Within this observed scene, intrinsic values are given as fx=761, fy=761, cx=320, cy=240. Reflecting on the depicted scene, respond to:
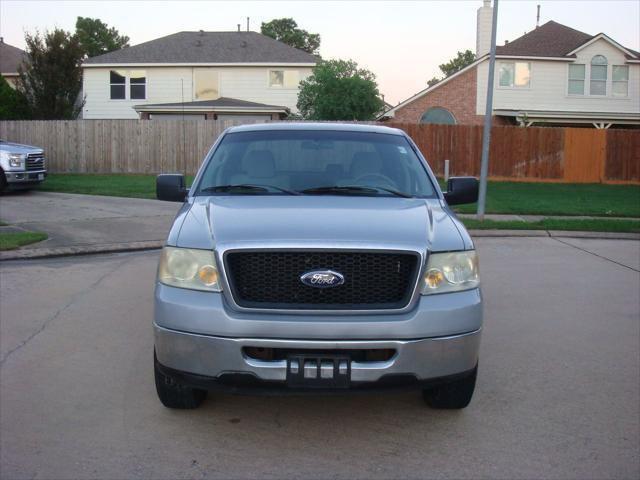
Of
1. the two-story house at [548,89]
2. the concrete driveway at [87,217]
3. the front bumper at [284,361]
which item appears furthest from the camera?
the two-story house at [548,89]

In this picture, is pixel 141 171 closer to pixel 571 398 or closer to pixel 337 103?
pixel 337 103

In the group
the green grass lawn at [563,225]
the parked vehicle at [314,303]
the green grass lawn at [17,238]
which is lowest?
the green grass lawn at [17,238]

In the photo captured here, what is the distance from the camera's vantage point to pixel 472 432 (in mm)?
4340

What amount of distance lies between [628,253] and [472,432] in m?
8.24

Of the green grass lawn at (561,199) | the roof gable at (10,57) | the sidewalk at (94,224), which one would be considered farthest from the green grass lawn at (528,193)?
the roof gable at (10,57)

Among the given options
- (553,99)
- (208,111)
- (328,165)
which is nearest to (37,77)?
(208,111)

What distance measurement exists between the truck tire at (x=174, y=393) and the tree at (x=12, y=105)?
105ft

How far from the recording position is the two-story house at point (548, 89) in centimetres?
3538

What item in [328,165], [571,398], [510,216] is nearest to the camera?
[571,398]

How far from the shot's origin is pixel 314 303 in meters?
3.99

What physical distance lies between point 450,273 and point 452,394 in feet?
2.74

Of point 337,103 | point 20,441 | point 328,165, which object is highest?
point 337,103

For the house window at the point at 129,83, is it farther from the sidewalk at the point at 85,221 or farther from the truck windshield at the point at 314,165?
the truck windshield at the point at 314,165

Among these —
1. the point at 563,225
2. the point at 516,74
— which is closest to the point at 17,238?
the point at 563,225
